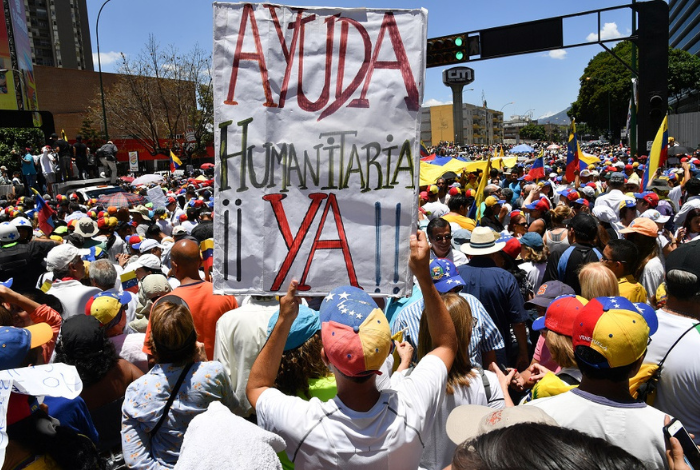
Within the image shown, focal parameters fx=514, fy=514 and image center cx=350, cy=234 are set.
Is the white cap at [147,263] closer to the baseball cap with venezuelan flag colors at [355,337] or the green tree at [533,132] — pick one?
the baseball cap with venezuelan flag colors at [355,337]

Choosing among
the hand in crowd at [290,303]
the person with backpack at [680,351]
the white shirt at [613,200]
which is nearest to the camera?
the hand in crowd at [290,303]

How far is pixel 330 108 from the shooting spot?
2461 mm

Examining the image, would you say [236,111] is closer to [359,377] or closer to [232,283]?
[232,283]

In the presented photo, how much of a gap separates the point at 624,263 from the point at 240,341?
10.2 feet

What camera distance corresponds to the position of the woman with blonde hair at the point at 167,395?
253 centimetres

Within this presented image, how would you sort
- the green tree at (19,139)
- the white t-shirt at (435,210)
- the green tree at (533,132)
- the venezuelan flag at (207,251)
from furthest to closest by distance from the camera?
the green tree at (533,132), the green tree at (19,139), the white t-shirt at (435,210), the venezuelan flag at (207,251)

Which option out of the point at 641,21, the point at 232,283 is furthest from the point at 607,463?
the point at 641,21

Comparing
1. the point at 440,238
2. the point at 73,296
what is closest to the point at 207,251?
the point at 73,296

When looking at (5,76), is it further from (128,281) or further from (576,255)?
(576,255)

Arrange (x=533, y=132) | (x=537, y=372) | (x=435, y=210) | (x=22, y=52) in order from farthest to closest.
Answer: (x=533, y=132) < (x=22, y=52) < (x=435, y=210) < (x=537, y=372)

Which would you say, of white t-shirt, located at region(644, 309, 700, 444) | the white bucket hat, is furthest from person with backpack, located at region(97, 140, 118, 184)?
white t-shirt, located at region(644, 309, 700, 444)

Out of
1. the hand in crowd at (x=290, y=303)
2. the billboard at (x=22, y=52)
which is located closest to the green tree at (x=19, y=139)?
the billboard at (x=22, y=52)

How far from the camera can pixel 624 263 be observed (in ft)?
13.7

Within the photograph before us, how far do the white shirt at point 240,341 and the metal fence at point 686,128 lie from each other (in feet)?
141
